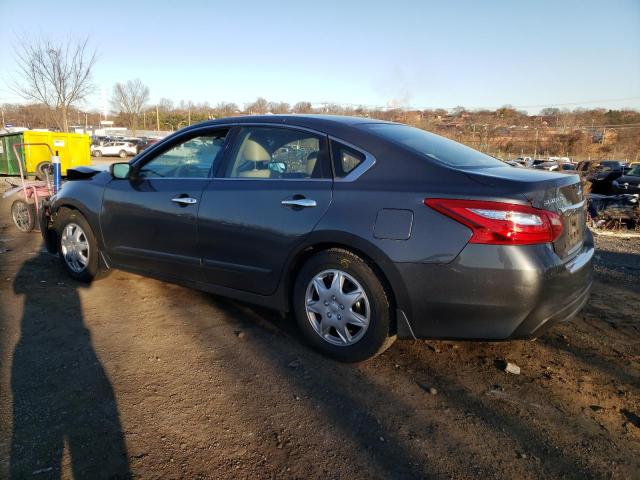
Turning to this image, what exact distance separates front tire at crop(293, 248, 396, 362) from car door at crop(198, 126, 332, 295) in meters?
0.23

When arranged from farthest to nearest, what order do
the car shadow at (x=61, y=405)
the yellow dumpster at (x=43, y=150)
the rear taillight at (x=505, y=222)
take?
the yellow dumpster at (x=43, y=150)
the rear taillight at (x=505, y=222)
the car shadow at (x=61, y=405)

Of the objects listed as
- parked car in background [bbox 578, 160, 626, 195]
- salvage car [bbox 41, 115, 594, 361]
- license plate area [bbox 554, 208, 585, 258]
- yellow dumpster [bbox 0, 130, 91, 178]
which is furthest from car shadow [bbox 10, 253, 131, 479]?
parked car in background [bbox 578, 160, 626, 195]

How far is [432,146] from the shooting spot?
335 centimetres

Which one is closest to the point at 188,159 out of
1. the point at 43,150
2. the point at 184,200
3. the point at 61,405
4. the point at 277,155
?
the point at 184,200

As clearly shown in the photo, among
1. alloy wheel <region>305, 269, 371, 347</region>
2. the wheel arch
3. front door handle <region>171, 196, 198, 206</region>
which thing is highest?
front door handle <region>171, 196, 198, 206</region>

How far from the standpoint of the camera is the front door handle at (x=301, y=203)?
311 cm

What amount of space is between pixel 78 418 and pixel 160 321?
1.36 metres

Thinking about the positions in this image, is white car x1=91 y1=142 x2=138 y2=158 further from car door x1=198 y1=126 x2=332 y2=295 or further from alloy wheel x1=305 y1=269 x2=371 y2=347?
alloy wheel x1=305 y1=269 x2=371 y2=347

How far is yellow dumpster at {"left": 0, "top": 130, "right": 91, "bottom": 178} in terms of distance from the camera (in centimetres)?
1541

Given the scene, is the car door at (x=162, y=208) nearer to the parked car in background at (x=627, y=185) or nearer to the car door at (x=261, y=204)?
the car door at (x=261, y=204)

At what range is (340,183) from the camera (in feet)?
10.1

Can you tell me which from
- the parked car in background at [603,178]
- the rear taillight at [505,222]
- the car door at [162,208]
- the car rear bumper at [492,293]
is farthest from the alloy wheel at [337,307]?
the parked car in background at [603,178]

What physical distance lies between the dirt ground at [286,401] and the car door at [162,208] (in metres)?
0.47

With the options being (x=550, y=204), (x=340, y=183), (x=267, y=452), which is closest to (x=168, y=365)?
(x=267, y=452)
